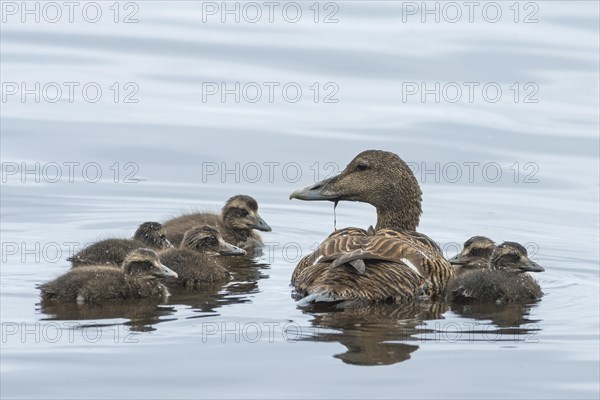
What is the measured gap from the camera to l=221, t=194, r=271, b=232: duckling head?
16109 millimetres

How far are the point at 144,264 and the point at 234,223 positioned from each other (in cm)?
338

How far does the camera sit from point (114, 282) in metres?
12.7

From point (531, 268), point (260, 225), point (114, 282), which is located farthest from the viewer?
point (260, 225)

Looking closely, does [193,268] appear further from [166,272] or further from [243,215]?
[243,215]

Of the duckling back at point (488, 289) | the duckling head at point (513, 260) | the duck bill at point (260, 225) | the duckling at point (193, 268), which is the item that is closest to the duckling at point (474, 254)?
the duckling head at point (513, 260)

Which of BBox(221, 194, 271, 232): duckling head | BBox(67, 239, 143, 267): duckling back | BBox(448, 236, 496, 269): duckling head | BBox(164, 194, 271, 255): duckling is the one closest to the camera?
BBox(67, 239, 143, 267): duckling back

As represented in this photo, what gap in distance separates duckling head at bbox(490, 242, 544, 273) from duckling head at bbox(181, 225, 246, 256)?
9.24ft

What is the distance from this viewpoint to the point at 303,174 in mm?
18406

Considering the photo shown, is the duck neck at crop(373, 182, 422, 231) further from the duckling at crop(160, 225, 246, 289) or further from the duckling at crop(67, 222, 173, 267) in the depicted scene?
the duckling at crop(67, 222, 173, 267)

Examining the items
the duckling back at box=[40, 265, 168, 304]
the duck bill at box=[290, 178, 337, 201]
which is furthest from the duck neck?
the duckling back at box=[40, 265, 168, 304]

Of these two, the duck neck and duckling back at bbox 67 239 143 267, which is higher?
the duck neck

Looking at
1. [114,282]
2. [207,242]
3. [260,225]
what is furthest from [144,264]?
[260,225]

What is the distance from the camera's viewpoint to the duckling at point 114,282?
494 inches

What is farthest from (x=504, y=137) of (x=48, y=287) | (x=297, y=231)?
(x=48, y=287)
